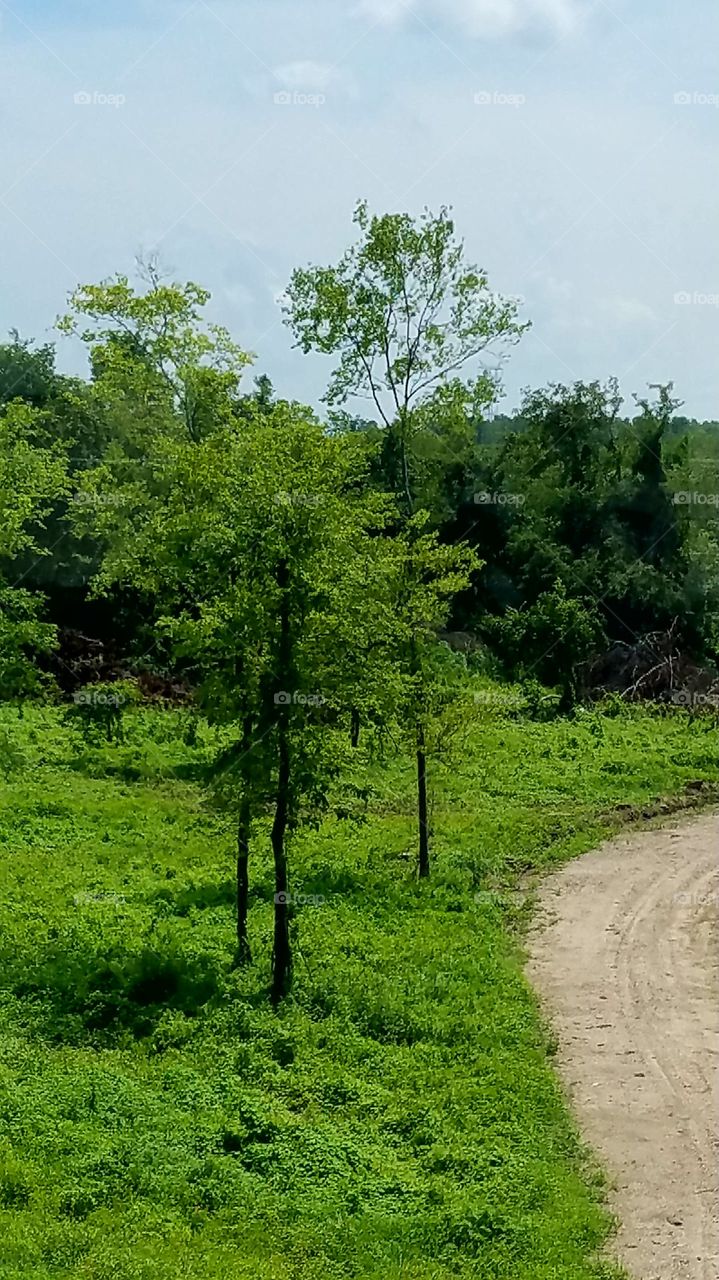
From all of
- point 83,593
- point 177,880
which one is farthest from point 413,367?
point 83,593

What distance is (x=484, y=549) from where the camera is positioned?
4728 centimetres

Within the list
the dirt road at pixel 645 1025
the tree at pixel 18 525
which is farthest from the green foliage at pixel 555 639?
the tree at pixel 18 525

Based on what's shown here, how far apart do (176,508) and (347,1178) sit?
33.2 ft

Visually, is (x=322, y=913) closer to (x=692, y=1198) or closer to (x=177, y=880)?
(x=177, y=880)

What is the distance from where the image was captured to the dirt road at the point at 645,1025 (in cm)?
1129

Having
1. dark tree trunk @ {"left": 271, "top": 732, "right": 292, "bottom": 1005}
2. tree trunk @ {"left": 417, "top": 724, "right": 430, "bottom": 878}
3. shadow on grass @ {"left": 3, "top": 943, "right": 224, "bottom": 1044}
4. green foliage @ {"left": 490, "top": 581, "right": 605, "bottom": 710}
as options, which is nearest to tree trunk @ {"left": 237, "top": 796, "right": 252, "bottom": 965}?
shadow on grass @ {"left": 3, "top": 943, "right": 224, "bottom": 1044}

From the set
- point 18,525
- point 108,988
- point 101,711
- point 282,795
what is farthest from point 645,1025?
point 101,711

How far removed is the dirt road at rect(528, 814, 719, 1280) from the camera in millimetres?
11289

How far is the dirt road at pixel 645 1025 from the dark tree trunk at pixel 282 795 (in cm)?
367

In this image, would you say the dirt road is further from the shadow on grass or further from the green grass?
the shadow on grass

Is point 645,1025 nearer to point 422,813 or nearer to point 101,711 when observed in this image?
point 422,813

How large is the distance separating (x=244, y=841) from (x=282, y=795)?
1.20 metres

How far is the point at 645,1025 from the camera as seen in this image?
15.5 metres

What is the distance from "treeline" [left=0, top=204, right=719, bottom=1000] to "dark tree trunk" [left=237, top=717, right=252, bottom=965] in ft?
0.22
